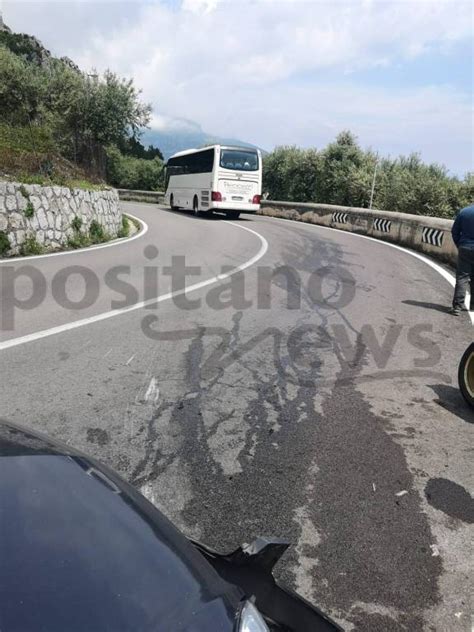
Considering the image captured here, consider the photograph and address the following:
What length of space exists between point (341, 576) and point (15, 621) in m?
1.80

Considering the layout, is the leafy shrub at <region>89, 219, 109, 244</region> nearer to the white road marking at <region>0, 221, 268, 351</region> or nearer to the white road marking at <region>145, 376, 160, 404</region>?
the white road marking at <region>0, 221, 268, 351</region>

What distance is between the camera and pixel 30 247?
Answer: 12461 mm

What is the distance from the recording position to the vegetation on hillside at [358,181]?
31.6 metres

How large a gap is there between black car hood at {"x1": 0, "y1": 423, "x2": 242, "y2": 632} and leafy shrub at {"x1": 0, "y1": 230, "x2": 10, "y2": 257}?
10.8m

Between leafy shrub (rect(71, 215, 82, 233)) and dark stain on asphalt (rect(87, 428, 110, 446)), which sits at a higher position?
leafy shrub (rect(71, 215, 82, 233))

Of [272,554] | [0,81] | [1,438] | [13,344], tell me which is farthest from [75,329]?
[0,81]

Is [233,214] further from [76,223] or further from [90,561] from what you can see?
[90,561]

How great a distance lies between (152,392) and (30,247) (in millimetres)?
9002

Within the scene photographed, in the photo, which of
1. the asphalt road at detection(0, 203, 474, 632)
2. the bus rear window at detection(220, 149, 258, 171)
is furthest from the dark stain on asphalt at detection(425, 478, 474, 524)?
the bus rear window at detection(220, 149, 258, 171)

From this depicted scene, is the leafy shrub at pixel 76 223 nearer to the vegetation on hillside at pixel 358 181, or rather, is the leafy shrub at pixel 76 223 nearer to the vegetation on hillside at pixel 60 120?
the vegetation on hillside at pixel 60 120

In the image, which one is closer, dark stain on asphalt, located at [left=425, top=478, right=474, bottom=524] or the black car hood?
the black car hood

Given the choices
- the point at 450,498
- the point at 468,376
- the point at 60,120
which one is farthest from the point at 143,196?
the point at 450,498

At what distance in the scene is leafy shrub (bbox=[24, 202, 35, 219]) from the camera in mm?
12602

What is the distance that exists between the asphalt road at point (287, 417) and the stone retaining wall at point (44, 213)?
3375 mm
